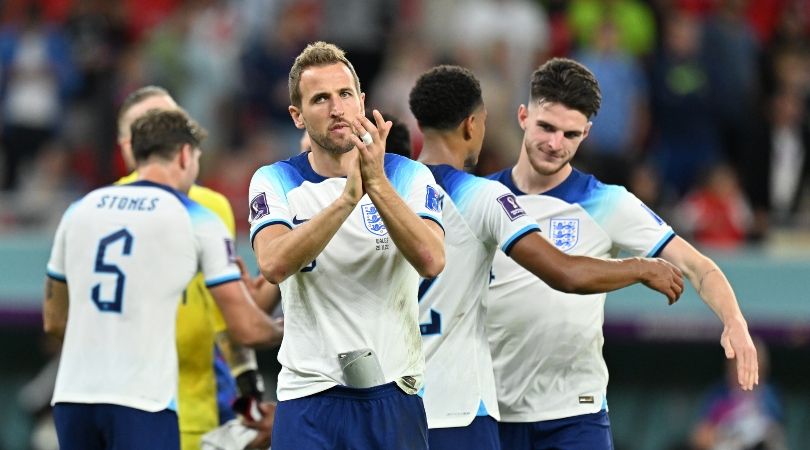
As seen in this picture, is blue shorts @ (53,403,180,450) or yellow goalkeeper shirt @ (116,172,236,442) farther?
yellow goalkeeper shirt @ (116,172,236,442)

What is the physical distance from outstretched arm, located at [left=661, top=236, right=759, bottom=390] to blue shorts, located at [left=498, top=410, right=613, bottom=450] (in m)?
0.85

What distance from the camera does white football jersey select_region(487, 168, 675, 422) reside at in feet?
23.0

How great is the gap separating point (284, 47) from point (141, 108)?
638cm

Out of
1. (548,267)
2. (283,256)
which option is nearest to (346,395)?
(283,256)

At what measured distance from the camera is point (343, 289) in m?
5.94

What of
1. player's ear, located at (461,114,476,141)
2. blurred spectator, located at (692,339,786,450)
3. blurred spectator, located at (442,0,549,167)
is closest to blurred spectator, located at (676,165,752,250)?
blurred spectator, located at (692,339,786,450)

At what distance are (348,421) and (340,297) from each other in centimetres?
49

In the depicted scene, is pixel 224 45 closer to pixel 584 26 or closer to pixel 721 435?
pixel 584 26

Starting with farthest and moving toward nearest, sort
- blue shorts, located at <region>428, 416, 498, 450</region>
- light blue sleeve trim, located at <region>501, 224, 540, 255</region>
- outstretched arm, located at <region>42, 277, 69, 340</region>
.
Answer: outstretched arm, located at <region>42, 277, 69, 340</region>
blue shorts, located at <region>428, 416, 498, 450</region>
light blue sleeve trim, located at <region>501, 224, 540, 255</region>

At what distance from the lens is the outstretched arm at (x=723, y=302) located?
6.20 metres

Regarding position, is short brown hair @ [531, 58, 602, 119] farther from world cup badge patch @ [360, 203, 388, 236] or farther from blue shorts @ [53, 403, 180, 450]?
blue shorts @ [53, 403, 180, 450]

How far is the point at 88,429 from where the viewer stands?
7.33 metres

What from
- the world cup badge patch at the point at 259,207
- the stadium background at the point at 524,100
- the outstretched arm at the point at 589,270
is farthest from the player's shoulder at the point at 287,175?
the stadium background at the point at 524,100

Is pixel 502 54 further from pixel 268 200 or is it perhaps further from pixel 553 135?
pixel 268 200
